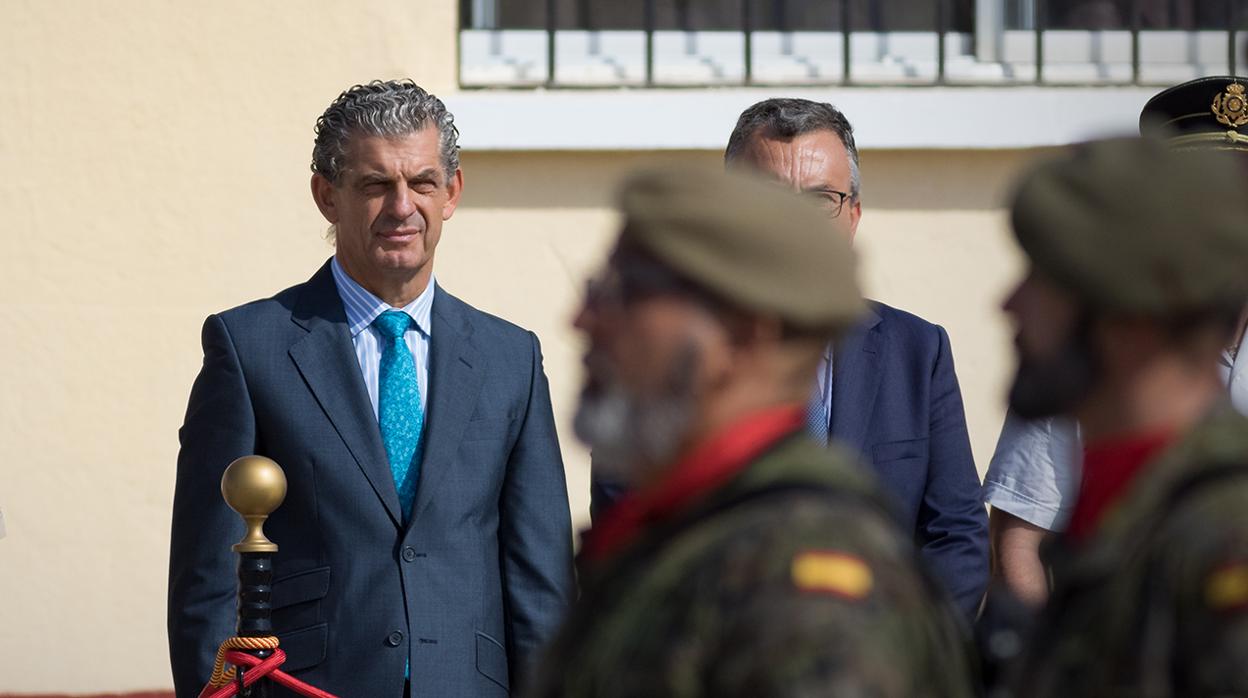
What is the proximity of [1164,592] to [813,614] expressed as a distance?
0.32 meters

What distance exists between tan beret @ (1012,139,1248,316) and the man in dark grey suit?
210 cm

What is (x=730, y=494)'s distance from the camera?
1895mm

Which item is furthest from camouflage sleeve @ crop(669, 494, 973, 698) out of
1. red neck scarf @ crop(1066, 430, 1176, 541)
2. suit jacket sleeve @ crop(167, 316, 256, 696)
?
suit jacket sleeve @ crop(167, 316, 256, 696)

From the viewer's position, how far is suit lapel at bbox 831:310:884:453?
3.85 m

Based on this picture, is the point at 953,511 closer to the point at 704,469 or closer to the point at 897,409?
the point at 897,409

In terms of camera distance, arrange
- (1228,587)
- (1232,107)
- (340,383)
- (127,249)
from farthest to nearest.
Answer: (127,249)
(1232,107)
(340,383)
(1228,587)

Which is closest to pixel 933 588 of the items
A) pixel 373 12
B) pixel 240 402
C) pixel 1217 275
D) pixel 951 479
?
pixel 1217 275

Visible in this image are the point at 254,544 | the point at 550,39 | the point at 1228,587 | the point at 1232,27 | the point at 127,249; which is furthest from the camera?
the point at 1232,27

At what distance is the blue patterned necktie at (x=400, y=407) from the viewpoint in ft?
12.9

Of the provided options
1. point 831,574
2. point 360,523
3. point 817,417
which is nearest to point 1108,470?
point 831,574

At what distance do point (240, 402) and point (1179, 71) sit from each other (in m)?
3.86

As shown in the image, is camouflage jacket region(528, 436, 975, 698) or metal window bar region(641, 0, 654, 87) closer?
camouflage jacket region(528, 436, 975, 698)

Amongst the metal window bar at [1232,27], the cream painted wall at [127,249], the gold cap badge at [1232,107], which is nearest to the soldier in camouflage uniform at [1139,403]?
the gold cap badge at [1232,107]

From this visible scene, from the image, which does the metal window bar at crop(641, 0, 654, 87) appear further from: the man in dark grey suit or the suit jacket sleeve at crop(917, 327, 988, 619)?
the suit jacket sleeve at crop(917, 327, 988, 619)
